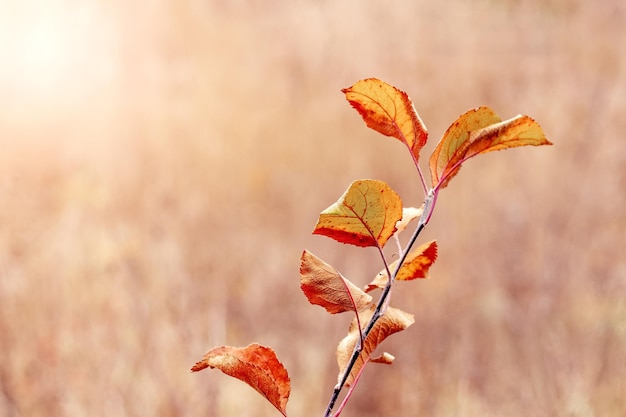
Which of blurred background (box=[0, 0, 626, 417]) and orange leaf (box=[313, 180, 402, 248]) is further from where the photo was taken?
blurred background (box=[0, 0, 626, 417])

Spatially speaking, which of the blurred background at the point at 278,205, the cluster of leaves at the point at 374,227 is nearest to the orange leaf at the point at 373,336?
the cluster of leaves at the point at 374,227

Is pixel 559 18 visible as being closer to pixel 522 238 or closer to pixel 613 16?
pixel 613 16

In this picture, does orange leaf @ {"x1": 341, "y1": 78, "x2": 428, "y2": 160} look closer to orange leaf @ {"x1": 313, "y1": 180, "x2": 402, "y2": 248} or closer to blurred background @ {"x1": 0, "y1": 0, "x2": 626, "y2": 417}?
orange leaf @ {"x1": 313, "y1": 180, "x2": 402, "y2": 248}

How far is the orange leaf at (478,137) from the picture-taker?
8.7 inches

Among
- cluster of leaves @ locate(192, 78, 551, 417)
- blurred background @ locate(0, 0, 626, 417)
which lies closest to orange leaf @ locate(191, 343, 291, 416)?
cluster of leaves @ locate(192, 78, 551, 417)

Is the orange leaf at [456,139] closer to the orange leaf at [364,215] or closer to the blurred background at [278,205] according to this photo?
the orange leaf at [364,215]

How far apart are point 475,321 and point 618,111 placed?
121 cm

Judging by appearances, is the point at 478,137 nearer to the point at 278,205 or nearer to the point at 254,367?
the point at 254,367

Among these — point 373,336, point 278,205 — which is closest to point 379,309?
point 373,336

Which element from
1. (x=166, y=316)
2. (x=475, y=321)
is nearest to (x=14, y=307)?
(x=166, y=316)

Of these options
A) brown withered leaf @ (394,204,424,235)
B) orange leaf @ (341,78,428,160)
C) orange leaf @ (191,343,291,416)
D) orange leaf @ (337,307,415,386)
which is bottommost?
orange leaf @ (191,343,291,416)

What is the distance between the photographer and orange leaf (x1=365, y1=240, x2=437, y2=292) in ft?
0.82

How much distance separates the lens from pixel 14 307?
56.3 inches

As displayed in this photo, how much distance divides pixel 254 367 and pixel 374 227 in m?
0.07
